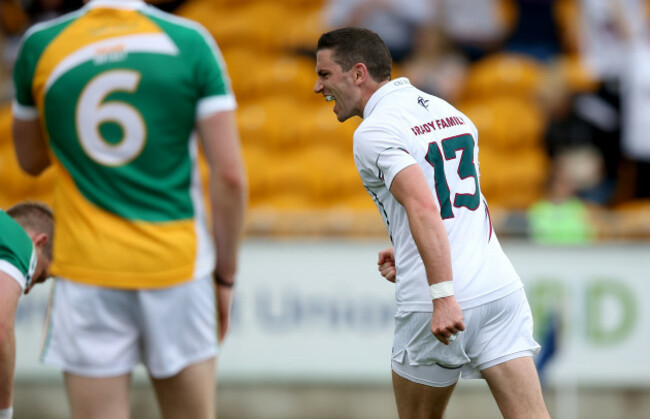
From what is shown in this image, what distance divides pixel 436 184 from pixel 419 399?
84cm

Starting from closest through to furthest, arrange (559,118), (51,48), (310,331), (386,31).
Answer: (51,48) < (310,331) < (559,118) < (386,31)

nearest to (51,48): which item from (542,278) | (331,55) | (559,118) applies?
(331,55)

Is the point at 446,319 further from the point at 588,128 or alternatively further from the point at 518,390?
the point at 588,128

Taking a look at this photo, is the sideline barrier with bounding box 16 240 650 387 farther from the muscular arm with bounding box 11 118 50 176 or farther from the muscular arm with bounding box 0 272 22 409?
the muscular arm with bounding box 0 272 22 409

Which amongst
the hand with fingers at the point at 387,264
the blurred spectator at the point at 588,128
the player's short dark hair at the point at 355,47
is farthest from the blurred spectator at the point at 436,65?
the player's short dark hair at the point at 355,47

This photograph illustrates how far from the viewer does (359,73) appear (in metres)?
3.93

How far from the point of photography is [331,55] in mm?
3922

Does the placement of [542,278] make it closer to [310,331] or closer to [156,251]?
[310,331]

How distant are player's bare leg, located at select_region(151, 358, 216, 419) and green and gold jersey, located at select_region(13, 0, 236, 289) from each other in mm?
355

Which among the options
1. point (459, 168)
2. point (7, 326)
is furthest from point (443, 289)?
point (7, 326)

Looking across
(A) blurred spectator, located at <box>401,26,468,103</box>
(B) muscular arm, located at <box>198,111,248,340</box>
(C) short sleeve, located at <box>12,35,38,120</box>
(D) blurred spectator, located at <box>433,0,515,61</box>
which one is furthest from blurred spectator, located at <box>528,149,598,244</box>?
(C) short sleeve, located at <box>12,35,38,120</box>

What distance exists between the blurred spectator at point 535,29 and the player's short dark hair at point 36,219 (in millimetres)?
7341

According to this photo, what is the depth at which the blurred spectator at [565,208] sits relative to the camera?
790 cm

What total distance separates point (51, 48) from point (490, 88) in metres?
6.94
